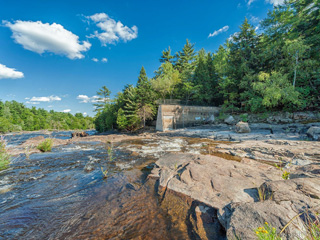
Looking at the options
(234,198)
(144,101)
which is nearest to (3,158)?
(234,198)

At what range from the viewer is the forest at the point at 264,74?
51.3 feet

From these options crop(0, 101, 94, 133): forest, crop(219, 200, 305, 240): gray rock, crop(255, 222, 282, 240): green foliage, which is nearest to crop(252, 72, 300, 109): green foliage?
crop(219, 200, 305, 240): gray rock

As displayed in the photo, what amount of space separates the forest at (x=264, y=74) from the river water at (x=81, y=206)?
748 inches

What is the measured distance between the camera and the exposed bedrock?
195cm

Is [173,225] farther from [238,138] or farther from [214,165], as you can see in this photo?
[238,138]

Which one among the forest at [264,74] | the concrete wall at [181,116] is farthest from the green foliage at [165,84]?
the concrete wall at [181,116]

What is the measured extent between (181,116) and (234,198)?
22.1 metres

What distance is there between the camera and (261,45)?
20.8 meters

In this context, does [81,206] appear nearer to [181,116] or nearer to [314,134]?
[314,134]

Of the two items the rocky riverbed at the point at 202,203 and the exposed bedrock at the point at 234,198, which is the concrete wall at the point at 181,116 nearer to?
the rocky riverbed at the point at 202,203

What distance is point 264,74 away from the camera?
1730 cm

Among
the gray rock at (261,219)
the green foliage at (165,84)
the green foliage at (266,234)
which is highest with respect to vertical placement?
the green foliage at (165,84)

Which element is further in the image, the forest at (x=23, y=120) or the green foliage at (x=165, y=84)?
the forest at (x=23, y=120)

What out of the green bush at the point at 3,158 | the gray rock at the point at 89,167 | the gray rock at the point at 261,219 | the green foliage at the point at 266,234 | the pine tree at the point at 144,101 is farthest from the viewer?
the pine tree at the point at 144,101
